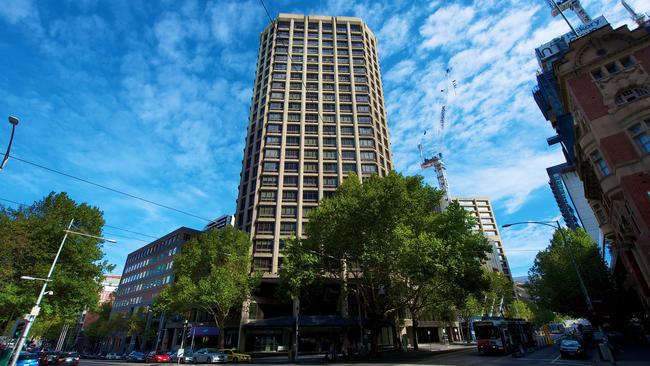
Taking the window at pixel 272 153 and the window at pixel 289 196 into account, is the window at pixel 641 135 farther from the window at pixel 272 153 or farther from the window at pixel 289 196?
the window at pixel 272 153

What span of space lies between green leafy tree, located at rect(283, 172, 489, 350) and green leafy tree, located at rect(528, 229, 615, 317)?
1810cm

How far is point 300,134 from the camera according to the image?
196ft

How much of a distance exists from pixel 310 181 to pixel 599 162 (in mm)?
39121

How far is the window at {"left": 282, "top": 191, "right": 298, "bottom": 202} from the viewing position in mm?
53822

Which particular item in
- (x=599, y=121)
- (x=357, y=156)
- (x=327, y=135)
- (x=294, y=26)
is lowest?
(x=599, y=121)

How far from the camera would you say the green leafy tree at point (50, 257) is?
25.1 metres

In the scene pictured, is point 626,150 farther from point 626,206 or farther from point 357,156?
point 357,156

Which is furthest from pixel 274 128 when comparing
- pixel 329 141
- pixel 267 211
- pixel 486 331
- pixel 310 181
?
pixel 486 331

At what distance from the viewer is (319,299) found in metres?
48.6

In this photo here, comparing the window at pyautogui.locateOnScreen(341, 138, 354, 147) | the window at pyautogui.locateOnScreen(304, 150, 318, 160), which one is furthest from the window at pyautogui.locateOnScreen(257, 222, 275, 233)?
the window at pyautogui.locateOnScreen(341, 138, 354, 147)

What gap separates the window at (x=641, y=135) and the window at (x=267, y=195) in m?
44.2

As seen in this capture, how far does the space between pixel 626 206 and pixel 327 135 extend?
1707 inches

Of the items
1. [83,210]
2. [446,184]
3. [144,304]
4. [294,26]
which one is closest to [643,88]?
[83,210]

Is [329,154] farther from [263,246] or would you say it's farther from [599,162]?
[599,162]
